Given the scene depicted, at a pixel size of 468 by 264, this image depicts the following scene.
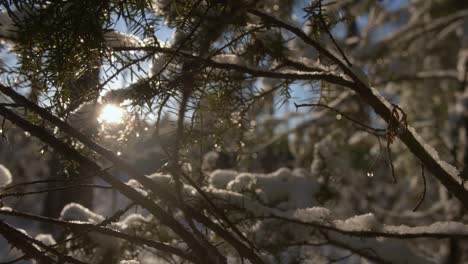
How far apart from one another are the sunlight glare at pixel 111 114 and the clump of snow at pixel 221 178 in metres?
1.07

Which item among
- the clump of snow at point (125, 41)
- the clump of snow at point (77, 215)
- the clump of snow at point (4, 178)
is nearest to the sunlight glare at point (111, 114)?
the clump of snow at point (125, 41)

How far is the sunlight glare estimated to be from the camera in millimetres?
1451

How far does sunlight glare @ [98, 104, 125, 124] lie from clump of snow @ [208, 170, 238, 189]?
1.07 meters

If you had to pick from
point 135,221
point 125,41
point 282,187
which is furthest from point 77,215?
point 282,187

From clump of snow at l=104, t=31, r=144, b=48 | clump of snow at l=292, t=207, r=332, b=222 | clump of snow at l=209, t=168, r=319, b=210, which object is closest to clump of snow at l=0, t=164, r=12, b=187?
clump of snow at l=104, t=31, r=144, b=48

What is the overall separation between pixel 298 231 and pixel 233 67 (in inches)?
47.9

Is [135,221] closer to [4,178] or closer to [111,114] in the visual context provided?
[4,178]

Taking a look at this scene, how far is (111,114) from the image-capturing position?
4.92 ft

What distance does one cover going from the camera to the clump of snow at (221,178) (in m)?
2.53

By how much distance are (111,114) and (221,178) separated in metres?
1.16

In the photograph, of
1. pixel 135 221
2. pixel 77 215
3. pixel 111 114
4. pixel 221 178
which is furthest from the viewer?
pixel 221 178

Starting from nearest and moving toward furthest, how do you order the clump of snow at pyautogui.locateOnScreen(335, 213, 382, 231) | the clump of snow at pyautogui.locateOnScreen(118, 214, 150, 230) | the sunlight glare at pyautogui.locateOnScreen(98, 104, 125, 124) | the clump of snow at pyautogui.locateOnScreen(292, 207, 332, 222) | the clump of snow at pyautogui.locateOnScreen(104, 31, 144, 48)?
1. the clump of snow at pyautogui.locateOnScreen(104, 31, 144, 48)
2. the sunlight glare at pyautogui.locateOnScreen(98, 104, 125, 124)
3. the clump of snow at pyautogui.locateOnScreen(335, 213, 382, 231)
4. the clump of snow at pyautogui.locateOnScreen(292, 207, 332, 222)
5. the clump of snow at pyautogui.locateOnScreen(118, 214, 150, 230)

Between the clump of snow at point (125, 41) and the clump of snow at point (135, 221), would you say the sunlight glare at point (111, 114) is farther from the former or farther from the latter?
the clump of snow at point (135, 221)

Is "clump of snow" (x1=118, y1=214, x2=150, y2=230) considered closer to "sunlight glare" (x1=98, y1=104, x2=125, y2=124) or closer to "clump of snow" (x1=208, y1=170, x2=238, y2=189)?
"clump of snow" (x1=208, y1=170, x2=238, y2=189)
